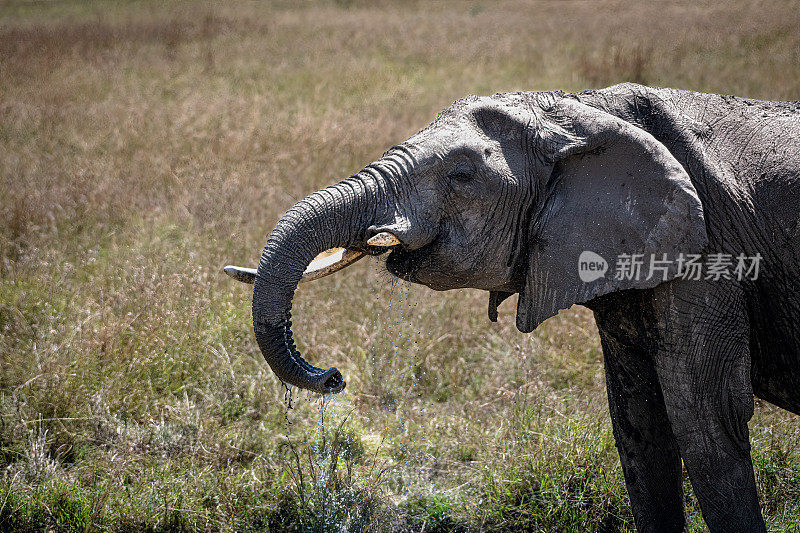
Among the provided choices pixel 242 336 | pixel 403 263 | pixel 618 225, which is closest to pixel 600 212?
pixel 618 225

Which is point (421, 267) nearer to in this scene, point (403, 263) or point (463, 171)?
point (403, 263)

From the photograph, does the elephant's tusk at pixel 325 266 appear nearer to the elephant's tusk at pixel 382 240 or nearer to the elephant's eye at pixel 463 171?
the elephant's tusk at pixel 382 240

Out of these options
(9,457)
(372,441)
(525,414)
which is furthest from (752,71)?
(9,457)

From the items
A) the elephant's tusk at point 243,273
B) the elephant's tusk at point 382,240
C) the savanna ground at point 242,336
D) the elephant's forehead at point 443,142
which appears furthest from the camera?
the savanna ground at point 242,336

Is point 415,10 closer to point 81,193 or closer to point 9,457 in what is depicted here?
point 81,193

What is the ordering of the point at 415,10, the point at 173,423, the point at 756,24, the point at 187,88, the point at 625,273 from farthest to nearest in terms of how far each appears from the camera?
the point at 415,10 < the point at 187,88 < the point at 756,24 < the point at 173,423 < the point at 625,273

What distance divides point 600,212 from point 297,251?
1.14m

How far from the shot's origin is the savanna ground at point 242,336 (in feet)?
14.3

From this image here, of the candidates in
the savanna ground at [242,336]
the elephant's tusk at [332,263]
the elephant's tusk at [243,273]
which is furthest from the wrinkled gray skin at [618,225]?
the savanna ground at [242,336]

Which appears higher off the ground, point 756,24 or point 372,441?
point 756,24

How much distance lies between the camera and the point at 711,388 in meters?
3.03

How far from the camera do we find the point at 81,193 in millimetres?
7344

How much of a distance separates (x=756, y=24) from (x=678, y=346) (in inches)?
210

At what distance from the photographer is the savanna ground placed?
4.34 m
